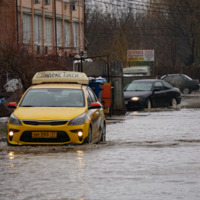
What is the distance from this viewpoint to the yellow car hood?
1220cm

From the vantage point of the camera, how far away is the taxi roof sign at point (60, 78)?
14703mm

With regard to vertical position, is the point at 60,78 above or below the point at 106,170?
above

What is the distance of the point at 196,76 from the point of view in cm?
6384

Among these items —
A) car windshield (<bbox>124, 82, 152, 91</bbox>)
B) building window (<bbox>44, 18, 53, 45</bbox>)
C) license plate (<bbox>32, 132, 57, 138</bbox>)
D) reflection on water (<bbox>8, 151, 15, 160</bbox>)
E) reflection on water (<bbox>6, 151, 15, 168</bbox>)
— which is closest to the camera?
reflection on water (<bbox>6, 151, 15, 168</bbox>)

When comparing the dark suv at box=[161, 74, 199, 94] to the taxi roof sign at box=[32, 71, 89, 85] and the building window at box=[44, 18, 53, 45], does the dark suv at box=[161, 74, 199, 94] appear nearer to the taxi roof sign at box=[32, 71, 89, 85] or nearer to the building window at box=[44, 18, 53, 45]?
the building window at box=[44, 18, 53, 45]

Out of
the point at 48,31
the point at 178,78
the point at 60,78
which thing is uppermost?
the point at 48,31

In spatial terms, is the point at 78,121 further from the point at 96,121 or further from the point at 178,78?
the point at 178,78

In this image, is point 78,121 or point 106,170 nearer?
point 106,170

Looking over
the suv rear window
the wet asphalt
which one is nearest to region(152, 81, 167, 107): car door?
the wet asphalt

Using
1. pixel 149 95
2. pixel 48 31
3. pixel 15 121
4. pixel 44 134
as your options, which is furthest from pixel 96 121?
pixel 48 31

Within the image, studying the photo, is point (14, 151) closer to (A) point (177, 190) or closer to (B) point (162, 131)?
(A) point (177, 190)

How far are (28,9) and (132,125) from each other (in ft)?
89.5

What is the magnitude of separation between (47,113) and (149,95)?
17.6 m

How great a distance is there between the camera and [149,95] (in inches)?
1167
